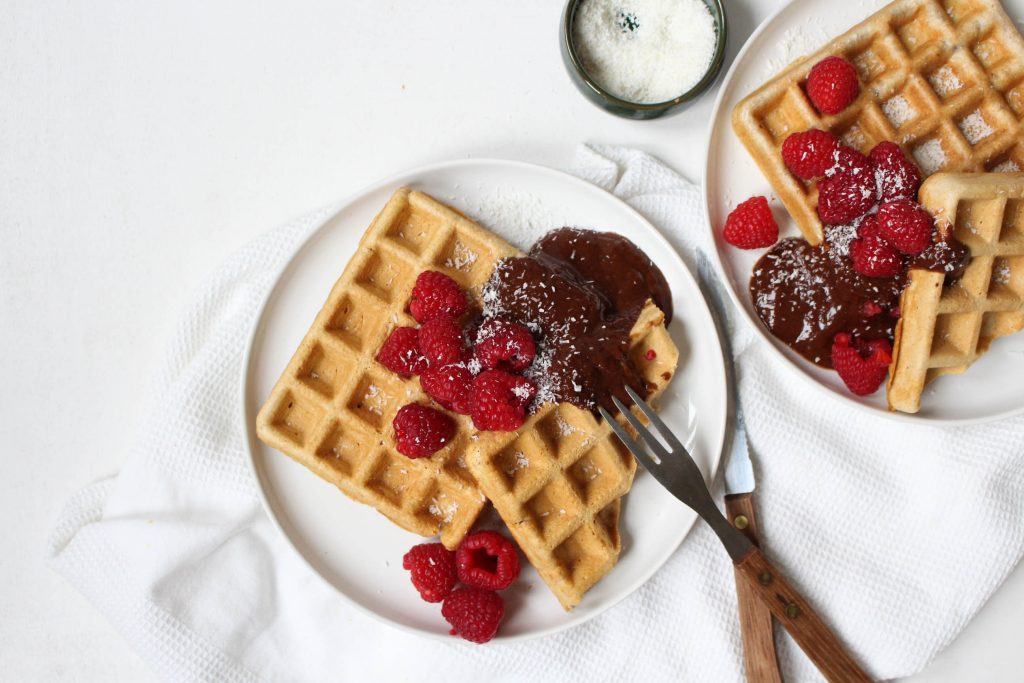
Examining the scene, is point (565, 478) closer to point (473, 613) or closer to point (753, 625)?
point (473, 613)

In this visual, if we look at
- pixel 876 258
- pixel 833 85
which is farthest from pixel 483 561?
pixel 833 85

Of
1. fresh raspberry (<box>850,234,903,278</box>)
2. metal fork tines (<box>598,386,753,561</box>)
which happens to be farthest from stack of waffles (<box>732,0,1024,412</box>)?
metal fork tines (<box>598,386,753,561</box>)

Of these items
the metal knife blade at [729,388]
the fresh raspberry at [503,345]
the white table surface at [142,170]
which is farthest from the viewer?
the white table surface at [142,170]

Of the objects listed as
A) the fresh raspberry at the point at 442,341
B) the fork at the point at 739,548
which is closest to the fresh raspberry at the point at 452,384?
the fresh raspberry at the point at 442,341

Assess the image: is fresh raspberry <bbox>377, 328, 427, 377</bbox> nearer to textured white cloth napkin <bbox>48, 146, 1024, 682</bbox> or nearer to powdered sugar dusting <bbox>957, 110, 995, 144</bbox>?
textured white cloth napkin <bbox>48, 146, 1024, 682</bbox>

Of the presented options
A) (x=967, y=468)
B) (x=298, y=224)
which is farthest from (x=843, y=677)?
(x=298, y=224)

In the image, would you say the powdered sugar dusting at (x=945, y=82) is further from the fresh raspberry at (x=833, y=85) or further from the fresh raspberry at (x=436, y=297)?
the fresh raspberry at (x=436, y=297)
